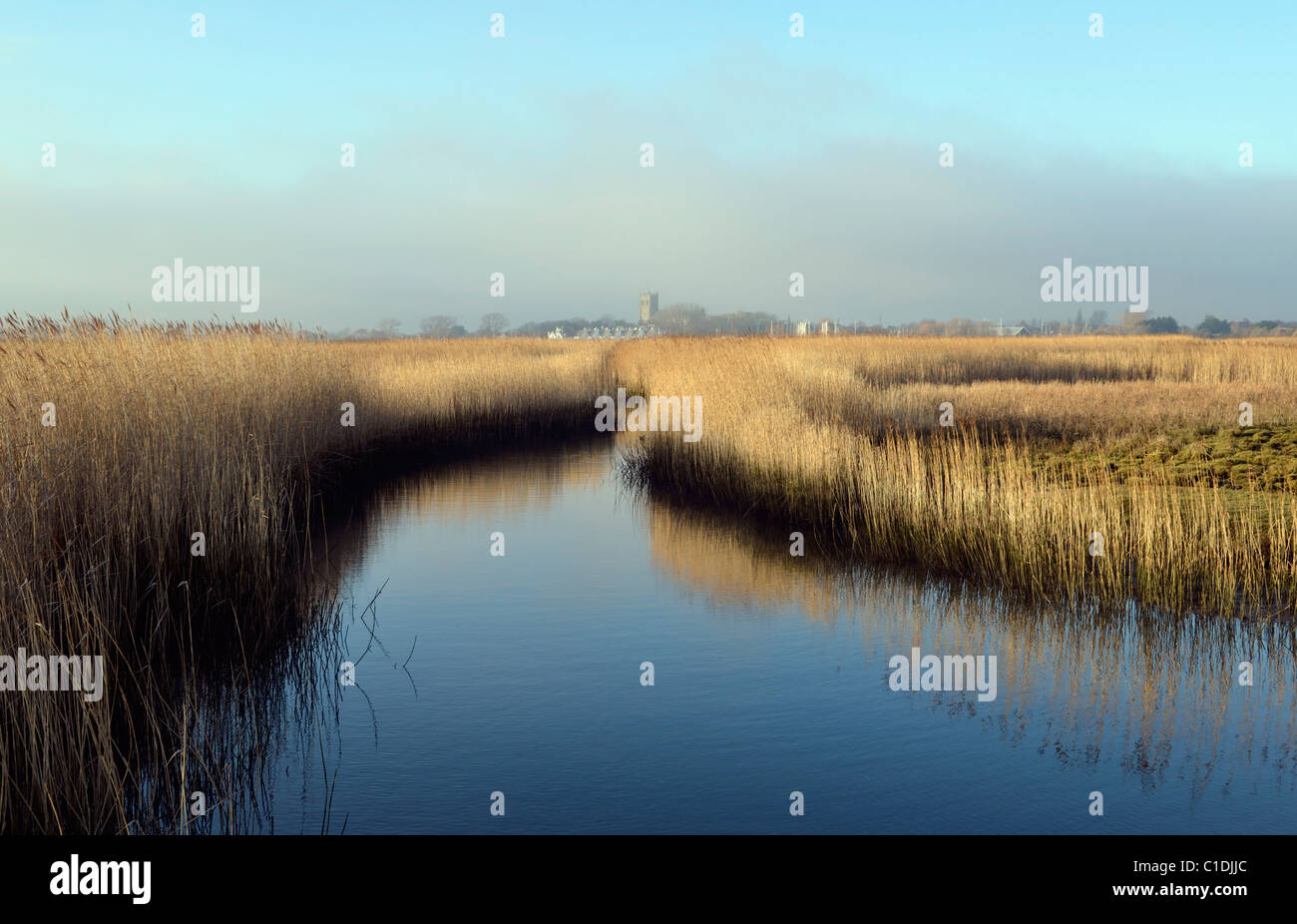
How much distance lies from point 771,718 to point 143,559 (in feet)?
12.0

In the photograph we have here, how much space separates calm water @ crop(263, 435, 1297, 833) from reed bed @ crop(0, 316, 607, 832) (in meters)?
0.49

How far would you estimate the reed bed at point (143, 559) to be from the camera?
375 cm

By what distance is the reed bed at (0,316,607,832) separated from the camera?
3754mm

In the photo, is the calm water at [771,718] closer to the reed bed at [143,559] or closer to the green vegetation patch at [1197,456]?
the reed bed at [143,559]

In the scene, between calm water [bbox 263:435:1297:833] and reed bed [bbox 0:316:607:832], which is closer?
reed bed [bbox 0:316:607:832]

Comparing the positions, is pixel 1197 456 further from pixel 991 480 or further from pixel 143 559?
pixel 143 559

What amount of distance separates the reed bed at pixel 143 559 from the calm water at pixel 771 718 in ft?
1.60

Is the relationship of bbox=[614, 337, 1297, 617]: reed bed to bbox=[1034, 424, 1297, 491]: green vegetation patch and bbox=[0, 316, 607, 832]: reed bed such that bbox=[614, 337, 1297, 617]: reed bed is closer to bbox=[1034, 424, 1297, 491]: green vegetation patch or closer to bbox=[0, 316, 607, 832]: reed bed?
bbox=[1034, 424, 1297, 491]: green vegetation patch

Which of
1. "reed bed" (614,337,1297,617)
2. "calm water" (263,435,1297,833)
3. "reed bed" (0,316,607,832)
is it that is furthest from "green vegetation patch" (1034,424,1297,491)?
"reed bed" (0,316,607,832)

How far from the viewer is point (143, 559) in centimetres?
593

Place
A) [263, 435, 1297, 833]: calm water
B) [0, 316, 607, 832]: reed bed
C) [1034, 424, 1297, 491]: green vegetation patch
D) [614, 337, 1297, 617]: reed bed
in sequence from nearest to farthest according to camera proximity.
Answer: [0, 316, 607, 832]: reed bed → [263, 435, 1297, 833]: calm water → [614, 337, 1297, 617]: reed bed → [1034, 424, 1297, 491]: green vegetation patch

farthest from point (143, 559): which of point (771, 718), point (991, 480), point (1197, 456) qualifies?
point (1197, 456)
